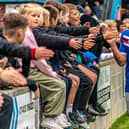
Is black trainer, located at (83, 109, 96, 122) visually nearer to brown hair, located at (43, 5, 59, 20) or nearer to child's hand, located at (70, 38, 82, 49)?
brown hair, located at (43, 5, 59, 20)

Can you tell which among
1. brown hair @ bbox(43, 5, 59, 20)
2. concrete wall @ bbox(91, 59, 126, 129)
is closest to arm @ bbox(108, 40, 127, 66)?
brown hair @ bbox(43, 5, 59, 20)

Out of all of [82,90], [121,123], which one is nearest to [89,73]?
[82,90]

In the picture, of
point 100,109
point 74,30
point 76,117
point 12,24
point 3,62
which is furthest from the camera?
point 100,109

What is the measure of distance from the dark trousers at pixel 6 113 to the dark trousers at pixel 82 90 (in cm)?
290

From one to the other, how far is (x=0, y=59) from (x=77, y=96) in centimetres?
246

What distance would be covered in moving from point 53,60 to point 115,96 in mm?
4107

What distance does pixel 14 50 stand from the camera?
562cm

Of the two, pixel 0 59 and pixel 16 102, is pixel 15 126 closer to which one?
pixel 16 102

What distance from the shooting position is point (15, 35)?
6309mm

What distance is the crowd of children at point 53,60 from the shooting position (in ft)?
19.0

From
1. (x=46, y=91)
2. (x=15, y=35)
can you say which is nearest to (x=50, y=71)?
(x=46, y=91)

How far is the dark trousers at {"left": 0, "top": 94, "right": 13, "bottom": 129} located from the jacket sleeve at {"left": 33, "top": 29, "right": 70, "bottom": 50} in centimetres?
172

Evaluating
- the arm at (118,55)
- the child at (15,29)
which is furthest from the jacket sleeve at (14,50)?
the arm at (118,55)

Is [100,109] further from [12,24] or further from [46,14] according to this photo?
[12,24]
